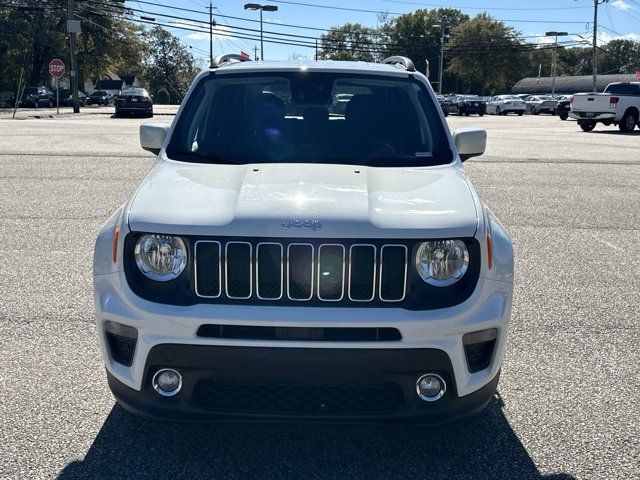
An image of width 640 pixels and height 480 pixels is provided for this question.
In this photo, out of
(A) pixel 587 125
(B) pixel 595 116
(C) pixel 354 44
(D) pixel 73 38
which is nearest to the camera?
(B) pixel 595 116

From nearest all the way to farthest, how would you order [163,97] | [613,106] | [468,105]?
[613,106]
[468,105]
[163,97]

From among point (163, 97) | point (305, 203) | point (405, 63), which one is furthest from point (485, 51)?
point (305, 203)

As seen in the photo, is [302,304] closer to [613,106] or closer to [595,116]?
[613,106]

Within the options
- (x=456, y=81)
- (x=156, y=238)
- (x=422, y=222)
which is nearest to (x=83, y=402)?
(x=156, y=238)

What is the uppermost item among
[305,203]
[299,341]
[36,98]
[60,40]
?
[60,40]

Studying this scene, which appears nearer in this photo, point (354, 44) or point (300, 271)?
point (300, 271)

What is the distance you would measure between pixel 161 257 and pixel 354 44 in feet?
352

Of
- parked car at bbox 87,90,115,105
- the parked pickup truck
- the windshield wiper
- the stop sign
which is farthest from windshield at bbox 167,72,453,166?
parked car at bbox 87,90,115,105

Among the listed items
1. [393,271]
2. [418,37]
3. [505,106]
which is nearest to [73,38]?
[505,106]

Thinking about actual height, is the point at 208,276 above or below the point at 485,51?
below

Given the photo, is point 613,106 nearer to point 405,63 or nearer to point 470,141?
point 405,63

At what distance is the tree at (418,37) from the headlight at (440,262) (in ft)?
339

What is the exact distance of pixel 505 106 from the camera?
187 feet

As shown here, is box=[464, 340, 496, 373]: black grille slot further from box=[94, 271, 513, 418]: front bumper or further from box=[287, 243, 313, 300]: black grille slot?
box=[287, 243, 313, 300]: black grille slot
